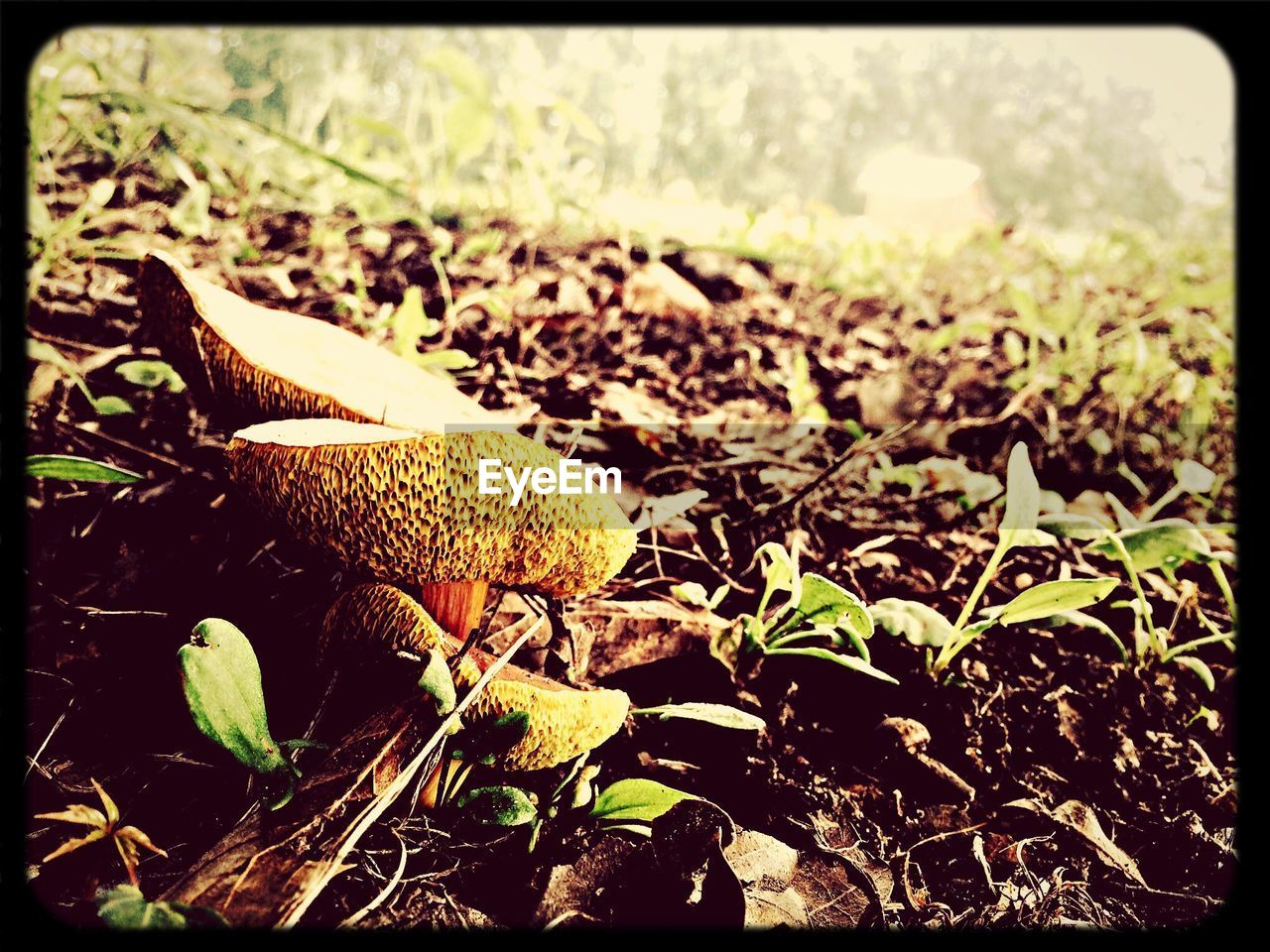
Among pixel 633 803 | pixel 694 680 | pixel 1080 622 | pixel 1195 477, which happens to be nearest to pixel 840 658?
pixel 694 680

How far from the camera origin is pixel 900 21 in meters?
1.30

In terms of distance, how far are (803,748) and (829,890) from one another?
17cm

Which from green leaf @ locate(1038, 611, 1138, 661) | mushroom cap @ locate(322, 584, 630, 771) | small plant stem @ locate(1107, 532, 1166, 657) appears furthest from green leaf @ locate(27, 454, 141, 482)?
small plant stem @ locate(1107, 532, 1166, 657)

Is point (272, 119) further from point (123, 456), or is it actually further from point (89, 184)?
point (123, 456)

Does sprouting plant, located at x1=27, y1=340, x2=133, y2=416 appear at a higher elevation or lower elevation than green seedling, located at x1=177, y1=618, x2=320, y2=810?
higher

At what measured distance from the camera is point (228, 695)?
0.73 meters

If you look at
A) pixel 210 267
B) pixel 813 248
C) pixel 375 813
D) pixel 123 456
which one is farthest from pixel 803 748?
pixel 813 248

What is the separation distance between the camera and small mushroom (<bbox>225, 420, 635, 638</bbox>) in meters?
0.69

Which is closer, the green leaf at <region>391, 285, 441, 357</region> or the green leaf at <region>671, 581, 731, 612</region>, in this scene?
the green leaf at <region>671, 581, 731, 612</region>

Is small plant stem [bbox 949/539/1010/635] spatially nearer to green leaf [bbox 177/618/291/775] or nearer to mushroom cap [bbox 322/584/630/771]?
mushroom cap [bbox 322/584/630/771]

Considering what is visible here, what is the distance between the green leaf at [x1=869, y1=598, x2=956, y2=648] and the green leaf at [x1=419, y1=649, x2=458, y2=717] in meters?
0.55

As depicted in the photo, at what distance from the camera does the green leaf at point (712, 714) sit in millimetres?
850

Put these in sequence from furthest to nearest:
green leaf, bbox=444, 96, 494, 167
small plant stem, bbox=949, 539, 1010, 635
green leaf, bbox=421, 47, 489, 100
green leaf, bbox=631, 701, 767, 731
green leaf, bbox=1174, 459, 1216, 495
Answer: green leaf, bbox=444, 96, 494, 167 → green leaf, bbox=421, 47, 489, 100 → green leaf, bbox=1174, 459, 1216, 495 → small plant stem, bbox=949, 539, 1010, 635 → green leaf, bbox=631, 701, 767, 731

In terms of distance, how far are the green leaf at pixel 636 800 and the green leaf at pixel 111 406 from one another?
97 cm
